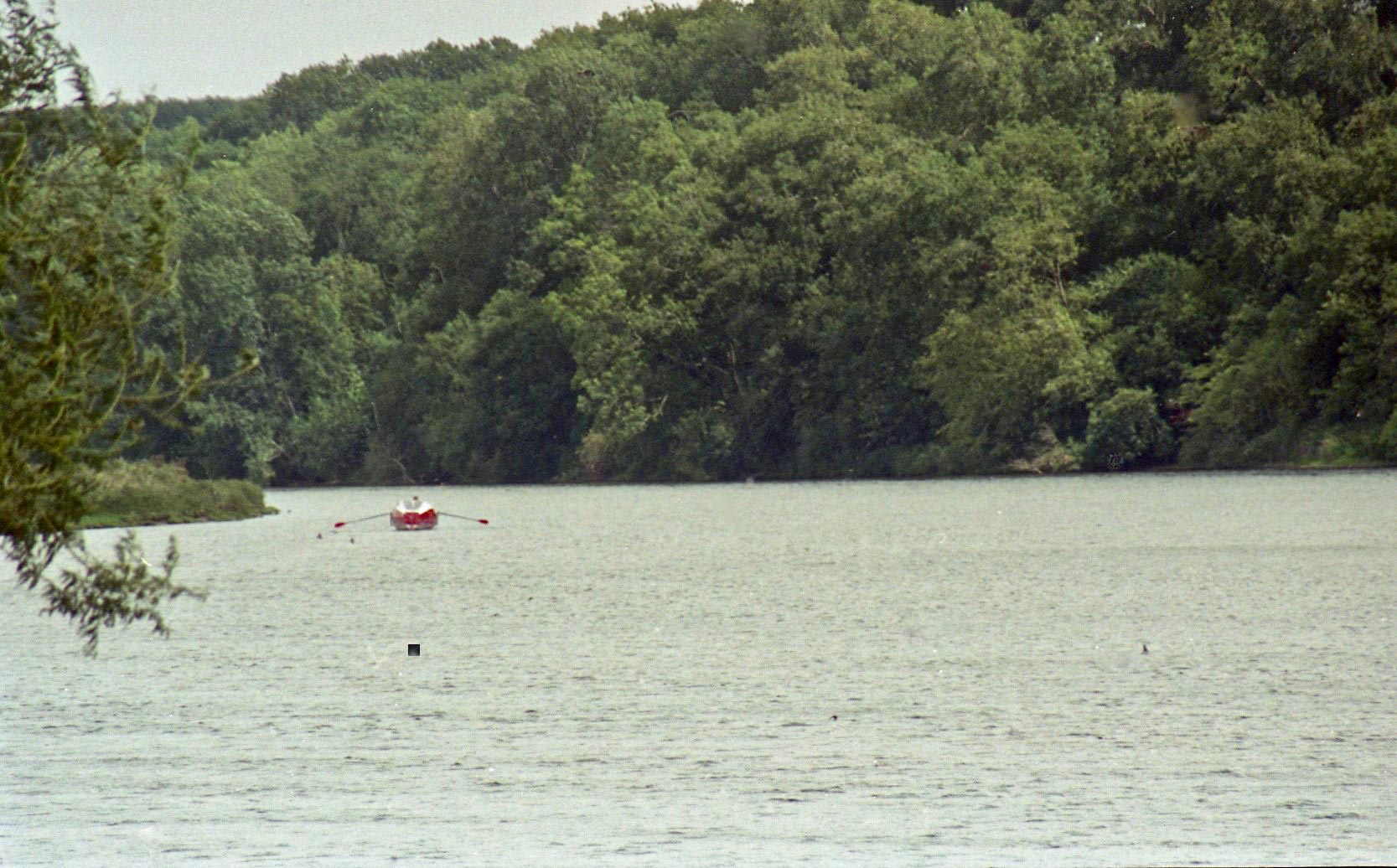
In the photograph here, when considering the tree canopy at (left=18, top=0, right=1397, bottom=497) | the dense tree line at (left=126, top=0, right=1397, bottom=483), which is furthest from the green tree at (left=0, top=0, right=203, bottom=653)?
the dense tree line at (left=126, top=0, right=1397, bottom=483)

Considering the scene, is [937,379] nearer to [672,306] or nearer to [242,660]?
[672,306]

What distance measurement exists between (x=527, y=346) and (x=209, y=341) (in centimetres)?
1718

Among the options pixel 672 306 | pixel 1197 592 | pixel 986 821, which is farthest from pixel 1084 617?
pixel 672 306

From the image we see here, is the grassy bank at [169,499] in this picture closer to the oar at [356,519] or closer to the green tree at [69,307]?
the oar at [356,519]

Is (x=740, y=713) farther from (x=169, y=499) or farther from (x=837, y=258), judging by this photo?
(x=837, y=258)

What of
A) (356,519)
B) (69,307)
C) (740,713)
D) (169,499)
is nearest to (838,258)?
(356,519)

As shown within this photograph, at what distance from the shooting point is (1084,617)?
3612 cm

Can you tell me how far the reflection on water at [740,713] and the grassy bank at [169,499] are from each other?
977 inches

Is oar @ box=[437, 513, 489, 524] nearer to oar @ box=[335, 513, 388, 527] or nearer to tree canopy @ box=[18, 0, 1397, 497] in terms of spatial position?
oar @ box=[335, 513, 388, 527]

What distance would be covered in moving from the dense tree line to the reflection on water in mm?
37457

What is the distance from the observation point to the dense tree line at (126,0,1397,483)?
8681cm

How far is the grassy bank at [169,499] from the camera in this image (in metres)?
74.5

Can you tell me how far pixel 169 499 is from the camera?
3118 inches

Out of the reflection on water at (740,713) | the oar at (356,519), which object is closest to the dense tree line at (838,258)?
the oar at (356,519)
